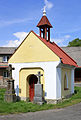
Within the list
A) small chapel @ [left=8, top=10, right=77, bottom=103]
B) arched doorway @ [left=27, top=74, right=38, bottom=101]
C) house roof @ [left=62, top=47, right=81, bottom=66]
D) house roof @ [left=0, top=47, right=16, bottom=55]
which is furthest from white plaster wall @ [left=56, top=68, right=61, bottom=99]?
house roof @ [left=62, top=47, right=81, bottom=66]

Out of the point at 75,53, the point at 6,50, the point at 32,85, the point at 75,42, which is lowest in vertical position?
the point at 32,85

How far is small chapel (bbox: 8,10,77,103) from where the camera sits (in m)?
12.6

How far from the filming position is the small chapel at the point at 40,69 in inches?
498

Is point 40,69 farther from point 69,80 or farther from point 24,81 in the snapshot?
point 69,80

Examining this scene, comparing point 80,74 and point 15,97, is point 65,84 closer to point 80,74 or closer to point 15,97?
point 15,97

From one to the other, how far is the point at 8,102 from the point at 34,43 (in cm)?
489

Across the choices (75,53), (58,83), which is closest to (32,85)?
(58,83)

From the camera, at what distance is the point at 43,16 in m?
15.8

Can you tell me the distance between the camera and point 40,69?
13.3m

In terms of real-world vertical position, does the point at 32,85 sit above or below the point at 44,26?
below

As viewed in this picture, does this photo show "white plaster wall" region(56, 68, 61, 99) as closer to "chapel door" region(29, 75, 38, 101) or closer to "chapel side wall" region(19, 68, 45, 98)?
"chapel side wall" region(19, 68, 45, 98)

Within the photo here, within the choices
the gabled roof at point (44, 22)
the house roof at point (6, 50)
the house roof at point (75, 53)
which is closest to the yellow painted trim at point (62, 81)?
the gabled roof at point (44, 22)

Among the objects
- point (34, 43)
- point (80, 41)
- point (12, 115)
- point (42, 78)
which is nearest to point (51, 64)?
point (42, 78)

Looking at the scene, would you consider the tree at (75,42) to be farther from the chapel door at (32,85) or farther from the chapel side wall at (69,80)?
the chapel door at (32,85)
